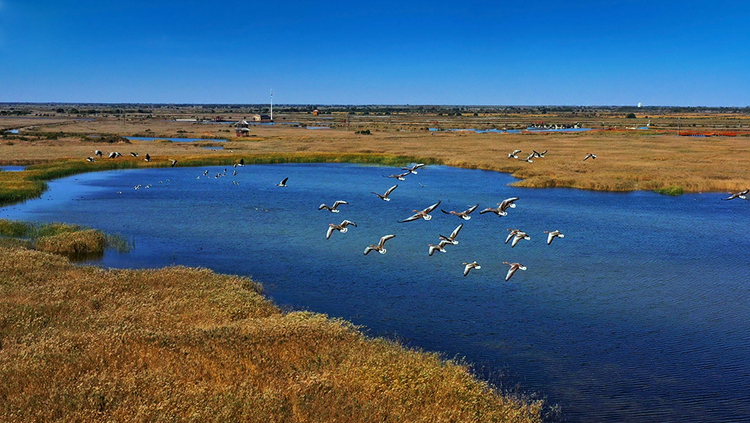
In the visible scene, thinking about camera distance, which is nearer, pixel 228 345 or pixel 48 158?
pixel 228 345

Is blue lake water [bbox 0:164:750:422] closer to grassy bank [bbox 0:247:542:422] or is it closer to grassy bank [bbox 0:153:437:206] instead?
grassy bank [bbox 0:153:437:206]

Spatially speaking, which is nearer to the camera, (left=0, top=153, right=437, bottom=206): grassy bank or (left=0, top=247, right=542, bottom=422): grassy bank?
(left=0, top=247, right=542, bottom=422): grassy bank

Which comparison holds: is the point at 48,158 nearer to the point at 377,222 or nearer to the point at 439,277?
the point at 377,222

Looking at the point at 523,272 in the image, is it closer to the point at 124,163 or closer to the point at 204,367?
the point at 204,367

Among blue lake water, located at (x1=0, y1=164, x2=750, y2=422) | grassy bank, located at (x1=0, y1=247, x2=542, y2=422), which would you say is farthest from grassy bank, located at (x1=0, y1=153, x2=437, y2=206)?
grassy bank, located at (x1=0, y1=247, x2=542, y2=422)

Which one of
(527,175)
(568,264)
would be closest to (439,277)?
(568,264)

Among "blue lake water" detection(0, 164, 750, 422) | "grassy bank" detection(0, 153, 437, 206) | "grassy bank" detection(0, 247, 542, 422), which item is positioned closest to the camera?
"grassy bank" detection(0, 247, 542, 422)

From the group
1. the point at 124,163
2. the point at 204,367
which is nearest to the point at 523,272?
the point at 204,367
